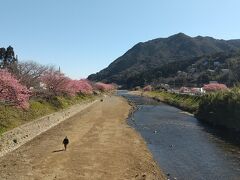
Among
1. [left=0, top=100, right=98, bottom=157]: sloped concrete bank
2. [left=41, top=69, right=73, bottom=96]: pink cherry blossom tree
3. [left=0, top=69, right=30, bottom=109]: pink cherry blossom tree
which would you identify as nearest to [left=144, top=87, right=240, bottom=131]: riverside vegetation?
[left=0, top=100, right=98, bottom=157]: sloped concrete bank

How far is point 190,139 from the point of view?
158ft

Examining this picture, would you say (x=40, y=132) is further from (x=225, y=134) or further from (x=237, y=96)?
(x=237, y=96)

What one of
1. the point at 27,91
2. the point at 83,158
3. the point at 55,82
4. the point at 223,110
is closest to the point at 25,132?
the point at 27,91

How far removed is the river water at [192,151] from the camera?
104ft

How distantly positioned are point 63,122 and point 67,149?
2357cm

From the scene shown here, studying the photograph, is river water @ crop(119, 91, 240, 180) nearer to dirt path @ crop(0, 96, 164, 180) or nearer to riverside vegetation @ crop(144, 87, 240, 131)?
dirt path @ crop(0, 96, 164, 180)

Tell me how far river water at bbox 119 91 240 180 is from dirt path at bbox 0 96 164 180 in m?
1.77

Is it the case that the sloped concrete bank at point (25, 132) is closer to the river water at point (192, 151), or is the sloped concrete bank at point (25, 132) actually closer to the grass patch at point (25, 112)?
the grass patch at point (25, 112)

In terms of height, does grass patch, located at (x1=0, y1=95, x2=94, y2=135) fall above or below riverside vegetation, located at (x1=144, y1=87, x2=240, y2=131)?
above

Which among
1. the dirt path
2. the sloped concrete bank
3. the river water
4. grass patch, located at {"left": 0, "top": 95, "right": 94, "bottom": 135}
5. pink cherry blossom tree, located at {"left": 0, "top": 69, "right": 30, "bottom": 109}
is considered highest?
pink cherry blossom tree, located at {"left": 0, "top": 69, "right": 30, "bottom": 109}

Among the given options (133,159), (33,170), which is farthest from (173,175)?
(33,170)

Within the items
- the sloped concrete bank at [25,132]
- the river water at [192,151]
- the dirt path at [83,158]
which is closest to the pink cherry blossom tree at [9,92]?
the sloped concrete bank at [25,132]

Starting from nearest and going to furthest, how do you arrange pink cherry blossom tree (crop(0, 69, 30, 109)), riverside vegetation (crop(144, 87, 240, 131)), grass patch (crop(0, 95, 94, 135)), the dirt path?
the dirt path
pink cherry blossom tree (crop(0, 69, 30, 109))
grass patch (crop(0, 95, 94, 135))
riverside vegetation (crop(144, 87, 240, 131))

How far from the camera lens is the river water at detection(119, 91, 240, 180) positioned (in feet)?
104
